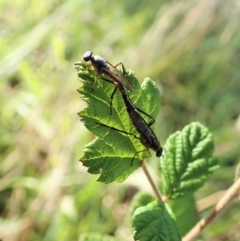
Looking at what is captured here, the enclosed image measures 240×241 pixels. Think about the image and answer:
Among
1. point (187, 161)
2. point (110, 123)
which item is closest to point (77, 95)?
point (187, 161)

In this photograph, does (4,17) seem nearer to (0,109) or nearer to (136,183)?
(0,109)

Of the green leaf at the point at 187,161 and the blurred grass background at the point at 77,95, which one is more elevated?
the blurred grass background at the point at 77,95

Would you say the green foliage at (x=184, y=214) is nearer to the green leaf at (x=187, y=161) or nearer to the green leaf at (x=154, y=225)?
the green leaf at (x=187, y=161)

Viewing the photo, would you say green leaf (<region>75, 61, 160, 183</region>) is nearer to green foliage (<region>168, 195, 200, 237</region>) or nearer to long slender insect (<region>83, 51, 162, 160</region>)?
long slender insect (<region>83, 51, 162, 160</region>)

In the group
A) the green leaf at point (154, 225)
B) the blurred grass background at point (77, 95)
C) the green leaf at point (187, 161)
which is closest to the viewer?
the green leaf at point (154, 225)

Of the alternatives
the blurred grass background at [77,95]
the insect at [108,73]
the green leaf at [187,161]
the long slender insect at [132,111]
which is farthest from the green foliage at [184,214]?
the blurred grass background at [77,95]
